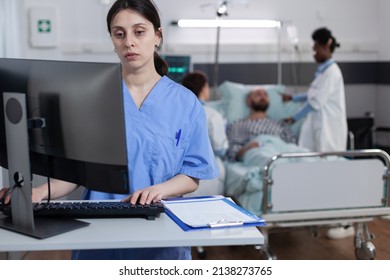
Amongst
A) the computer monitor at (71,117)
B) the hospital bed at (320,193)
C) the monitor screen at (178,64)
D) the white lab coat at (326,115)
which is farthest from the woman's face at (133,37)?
A: the white lab coat at (326,115)

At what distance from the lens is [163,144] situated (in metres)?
1.58

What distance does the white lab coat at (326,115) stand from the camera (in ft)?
13.5

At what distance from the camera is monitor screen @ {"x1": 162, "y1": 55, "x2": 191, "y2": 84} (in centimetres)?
417

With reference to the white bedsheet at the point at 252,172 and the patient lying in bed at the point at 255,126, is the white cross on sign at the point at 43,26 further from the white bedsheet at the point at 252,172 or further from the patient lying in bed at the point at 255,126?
the white bedsheet at the point at 252,172

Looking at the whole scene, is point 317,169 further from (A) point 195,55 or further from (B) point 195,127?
(A) point 195,55

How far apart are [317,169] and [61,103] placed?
6.58 ft

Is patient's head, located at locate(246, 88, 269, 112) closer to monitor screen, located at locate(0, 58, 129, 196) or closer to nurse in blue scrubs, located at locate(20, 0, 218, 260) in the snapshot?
nurse in blue scrubs, located at locate(20, 0, 218, 260)

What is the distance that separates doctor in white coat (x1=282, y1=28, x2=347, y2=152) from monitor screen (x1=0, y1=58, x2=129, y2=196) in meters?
3.02

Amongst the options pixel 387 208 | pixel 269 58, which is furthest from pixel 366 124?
pixel 387 208

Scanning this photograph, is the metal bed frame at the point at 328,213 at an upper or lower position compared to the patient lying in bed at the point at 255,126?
lower

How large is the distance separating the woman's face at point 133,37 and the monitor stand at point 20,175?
1.20 ft

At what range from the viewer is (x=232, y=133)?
4156mm

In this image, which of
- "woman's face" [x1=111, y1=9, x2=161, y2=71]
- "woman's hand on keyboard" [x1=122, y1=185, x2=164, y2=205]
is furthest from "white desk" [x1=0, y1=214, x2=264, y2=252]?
"woman's face" [x1=111, y1=9, x2=161, y2=71]

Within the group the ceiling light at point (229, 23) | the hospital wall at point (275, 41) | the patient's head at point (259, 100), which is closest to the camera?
the patient's head at point (259, 100)
